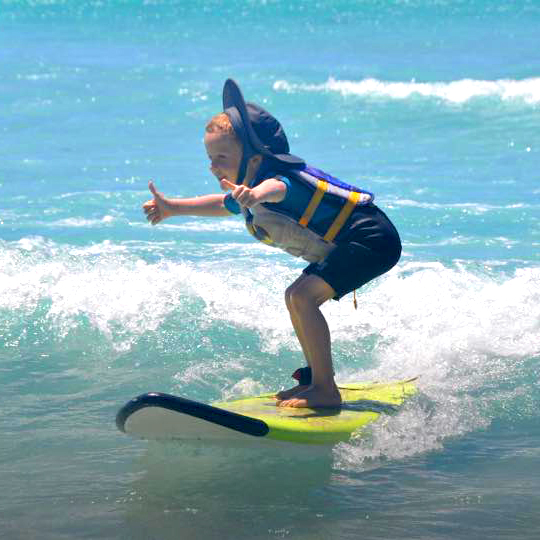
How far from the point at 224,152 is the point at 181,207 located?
1.49ft

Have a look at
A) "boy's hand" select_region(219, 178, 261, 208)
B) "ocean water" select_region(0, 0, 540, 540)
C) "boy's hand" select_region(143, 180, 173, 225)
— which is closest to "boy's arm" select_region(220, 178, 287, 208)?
"boy's hand" select_region(219, 178, 261, 208)

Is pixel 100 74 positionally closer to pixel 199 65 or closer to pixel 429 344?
pixel 199 65

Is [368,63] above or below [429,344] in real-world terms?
above

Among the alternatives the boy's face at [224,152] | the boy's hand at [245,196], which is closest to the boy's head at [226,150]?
the boy's face at [224,152]

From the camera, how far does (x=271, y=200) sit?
4922 millimetres

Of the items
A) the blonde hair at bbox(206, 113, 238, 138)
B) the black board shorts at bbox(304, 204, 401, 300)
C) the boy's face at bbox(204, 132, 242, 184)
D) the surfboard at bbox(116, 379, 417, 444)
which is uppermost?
the blonde hair at bbox(206, 113, 238, 138)

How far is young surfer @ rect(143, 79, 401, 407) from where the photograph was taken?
5055mm

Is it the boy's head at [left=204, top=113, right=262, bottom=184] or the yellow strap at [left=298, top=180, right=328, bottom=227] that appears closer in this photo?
the boy's head at [left=204, top=113, right=262, bottom=184]

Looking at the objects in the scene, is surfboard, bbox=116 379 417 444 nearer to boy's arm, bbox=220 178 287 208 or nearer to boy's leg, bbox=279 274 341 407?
boy's leg, bbox=279 274 341 407

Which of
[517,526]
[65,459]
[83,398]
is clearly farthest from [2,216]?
[517,526]

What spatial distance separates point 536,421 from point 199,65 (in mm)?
16524

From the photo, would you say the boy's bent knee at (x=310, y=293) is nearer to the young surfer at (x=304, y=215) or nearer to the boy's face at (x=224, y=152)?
the young surfer at (x=304, y=215)

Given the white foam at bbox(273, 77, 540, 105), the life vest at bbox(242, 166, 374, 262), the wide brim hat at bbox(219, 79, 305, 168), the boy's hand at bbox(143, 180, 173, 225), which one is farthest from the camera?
the white foam at bbox(273, 77, 540, 105)

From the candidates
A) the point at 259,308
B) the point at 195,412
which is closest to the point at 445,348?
the point at 259,308
